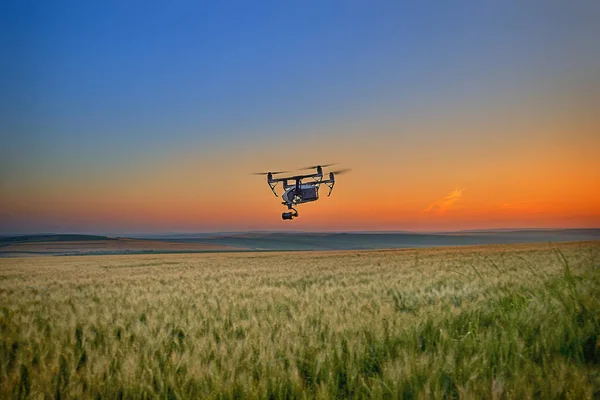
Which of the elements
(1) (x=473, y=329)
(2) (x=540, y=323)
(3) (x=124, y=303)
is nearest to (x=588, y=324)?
(2) (x=540, y=323)

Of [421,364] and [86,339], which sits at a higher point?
[421,364]

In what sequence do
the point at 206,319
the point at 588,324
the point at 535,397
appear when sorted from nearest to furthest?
the point at 535,397 < the point at 588,324 < the point at 206,319

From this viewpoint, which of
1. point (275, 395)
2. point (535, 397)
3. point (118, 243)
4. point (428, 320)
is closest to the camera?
point (535, 397)

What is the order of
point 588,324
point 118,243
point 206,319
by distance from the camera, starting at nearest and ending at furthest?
point 588,324 < point 206,319 < point 118,243

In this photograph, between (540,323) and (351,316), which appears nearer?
(540,323)

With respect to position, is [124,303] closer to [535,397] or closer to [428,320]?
[428,320]

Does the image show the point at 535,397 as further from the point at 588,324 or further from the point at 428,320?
the point at 428,320

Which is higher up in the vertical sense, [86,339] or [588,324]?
[588,324]

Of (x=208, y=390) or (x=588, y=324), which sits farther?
(x=588, y=324)

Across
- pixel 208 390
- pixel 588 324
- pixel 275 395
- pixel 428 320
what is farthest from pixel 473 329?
pixel 208 390
